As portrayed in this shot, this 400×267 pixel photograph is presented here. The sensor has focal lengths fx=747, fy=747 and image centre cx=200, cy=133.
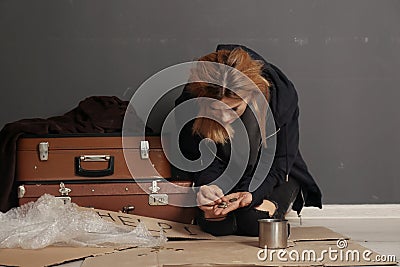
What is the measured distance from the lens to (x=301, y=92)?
364cm

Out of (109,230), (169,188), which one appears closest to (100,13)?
(169,188)

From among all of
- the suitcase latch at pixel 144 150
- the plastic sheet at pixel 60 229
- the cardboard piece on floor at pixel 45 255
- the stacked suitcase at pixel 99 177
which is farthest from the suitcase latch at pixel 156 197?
the cardboard piece on floor at pixel 45 255

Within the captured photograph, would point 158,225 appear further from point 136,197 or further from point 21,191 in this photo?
point 21,191

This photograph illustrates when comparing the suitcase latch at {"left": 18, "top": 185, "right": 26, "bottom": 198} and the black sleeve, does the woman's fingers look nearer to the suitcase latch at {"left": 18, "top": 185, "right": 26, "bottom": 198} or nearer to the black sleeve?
the black sleeve

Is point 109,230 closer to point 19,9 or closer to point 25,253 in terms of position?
point 25,253

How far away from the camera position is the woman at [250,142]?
284cm

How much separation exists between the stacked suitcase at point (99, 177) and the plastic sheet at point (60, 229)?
0.21 metres

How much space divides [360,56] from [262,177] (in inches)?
39.2

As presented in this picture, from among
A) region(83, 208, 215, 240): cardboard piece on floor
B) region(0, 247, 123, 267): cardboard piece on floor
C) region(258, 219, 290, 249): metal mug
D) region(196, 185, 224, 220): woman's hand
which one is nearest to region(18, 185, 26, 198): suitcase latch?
region(83, 208, 215, 240): cardboard piece on floor

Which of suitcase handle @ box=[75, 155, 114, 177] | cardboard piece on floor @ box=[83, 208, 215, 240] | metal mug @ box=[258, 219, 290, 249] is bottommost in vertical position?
cardboard piece on floor @ box=[83, 208, 215, 240]

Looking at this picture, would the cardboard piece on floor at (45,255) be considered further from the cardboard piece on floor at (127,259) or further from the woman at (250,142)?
the woman at (250,142)

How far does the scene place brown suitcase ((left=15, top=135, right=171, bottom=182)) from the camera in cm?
313

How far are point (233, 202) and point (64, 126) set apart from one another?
0.87 m

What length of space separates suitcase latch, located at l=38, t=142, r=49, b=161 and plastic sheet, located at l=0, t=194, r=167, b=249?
253 millimetres
